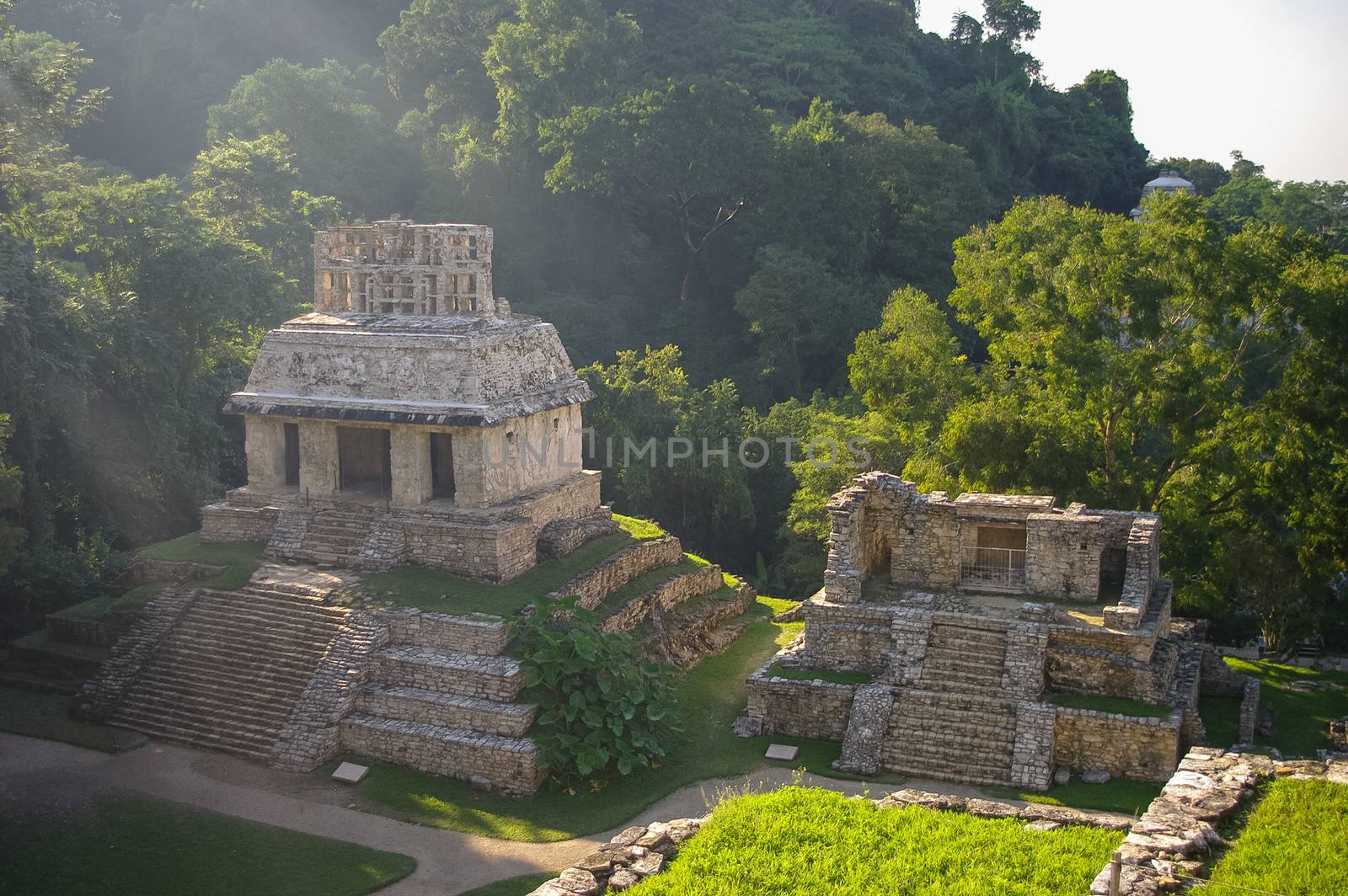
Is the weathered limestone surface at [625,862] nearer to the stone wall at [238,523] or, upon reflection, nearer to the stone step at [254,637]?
the stone step at [254,637]

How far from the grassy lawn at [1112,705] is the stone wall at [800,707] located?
2610 millimetres

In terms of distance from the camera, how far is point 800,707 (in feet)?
53.9

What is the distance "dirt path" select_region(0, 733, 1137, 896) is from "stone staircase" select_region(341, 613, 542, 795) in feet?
3.03

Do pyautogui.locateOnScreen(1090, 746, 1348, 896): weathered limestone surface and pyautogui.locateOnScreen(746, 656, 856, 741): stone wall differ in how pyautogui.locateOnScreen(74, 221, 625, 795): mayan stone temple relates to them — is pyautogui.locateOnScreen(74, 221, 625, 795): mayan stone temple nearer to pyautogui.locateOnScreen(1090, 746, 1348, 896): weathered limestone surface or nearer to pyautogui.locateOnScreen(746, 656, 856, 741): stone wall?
pyautogui.locateOnScreen(746, 656, 856, 741): stone wall

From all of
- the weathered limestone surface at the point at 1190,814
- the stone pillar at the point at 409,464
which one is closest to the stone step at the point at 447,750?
the stone pillar at the point at 409,464

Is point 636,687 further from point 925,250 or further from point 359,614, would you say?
point 925,250

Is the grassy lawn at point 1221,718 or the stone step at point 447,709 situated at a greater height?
the stone step at point 447,709

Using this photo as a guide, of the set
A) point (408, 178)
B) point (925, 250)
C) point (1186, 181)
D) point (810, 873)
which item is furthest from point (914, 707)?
point (1186, 181)

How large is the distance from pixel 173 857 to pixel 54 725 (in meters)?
4.19

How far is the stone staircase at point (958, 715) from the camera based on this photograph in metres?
15.1

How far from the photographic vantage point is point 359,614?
1680cm

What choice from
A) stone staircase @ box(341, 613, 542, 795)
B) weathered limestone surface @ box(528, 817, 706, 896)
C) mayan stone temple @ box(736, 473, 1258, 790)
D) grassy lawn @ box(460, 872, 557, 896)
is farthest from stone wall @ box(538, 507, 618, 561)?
weathered limestone surface @ box(528, 817, 706, 896)

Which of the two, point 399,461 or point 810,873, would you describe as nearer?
point 810,873

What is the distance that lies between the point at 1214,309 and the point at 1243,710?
280 inches
